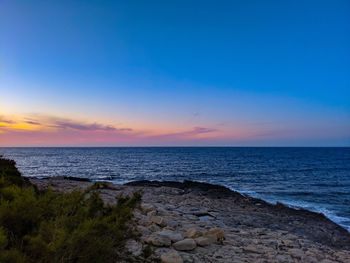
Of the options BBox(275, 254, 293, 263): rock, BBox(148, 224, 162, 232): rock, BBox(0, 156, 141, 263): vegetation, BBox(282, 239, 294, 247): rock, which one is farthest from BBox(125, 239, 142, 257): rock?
BBox(282, 239, 294, 247): rock

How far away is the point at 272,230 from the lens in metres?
11.4

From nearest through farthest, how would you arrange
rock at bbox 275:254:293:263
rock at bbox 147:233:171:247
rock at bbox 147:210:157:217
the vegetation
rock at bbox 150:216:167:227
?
the vegetation → rock at bbox 147:233:171:247 → rock at bbox 275:254:293:263 → rock at bbox 150:216:167:227 → rock at bbox 147:210:157:217

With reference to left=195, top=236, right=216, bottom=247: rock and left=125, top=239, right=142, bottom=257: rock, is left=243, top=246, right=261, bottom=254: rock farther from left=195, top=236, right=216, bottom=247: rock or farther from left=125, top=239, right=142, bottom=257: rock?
left=125, top=239, right=142, bottom=257: rock

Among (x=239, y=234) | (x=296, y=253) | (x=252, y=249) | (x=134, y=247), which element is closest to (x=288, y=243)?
(x=296, y=253)

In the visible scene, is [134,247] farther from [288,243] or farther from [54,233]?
[288,243]

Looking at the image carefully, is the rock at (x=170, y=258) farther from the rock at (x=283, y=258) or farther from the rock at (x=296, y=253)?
the rock at (x=296, y=253)

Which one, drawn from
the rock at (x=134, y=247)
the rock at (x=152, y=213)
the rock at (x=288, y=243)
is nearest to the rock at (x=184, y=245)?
the rock at (x=134, y=247)

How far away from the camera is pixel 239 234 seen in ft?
32.7

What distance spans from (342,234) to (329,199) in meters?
10.4

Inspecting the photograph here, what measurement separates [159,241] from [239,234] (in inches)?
176

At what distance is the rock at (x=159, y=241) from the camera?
695 centimetres

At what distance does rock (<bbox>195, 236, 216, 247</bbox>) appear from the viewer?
7.56 metres

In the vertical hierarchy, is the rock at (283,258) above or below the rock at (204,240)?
below

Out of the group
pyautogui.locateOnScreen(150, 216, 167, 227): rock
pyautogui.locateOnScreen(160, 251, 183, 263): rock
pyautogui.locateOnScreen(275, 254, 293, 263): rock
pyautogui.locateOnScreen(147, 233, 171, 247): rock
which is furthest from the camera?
pyautogui.locateOnScreen(150, 216, 167, 227): rock
